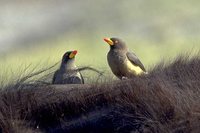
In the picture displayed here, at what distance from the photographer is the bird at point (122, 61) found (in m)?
19.5

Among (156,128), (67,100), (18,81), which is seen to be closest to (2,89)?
(18,81)

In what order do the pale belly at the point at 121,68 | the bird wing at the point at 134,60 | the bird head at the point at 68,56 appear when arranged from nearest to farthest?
the pale belly at the point at 121,68, the bird wing at the point at 134,60, the bird head at the point at 68,56

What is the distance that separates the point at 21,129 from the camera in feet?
53.6

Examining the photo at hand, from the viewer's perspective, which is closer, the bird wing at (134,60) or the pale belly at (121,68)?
the pale belly at (121,68)

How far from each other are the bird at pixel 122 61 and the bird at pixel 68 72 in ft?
2.87

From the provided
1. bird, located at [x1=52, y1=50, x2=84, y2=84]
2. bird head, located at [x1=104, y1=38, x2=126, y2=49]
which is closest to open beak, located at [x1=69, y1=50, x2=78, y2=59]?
bird, located at [x1=52, y1=50, x2=84, y2=84]

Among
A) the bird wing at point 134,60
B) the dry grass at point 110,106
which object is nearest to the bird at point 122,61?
the bird wing at point 134,60

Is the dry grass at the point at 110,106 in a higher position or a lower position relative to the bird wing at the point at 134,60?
lower

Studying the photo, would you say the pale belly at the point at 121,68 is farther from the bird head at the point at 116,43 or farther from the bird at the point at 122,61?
the bird head at the point at 116,43

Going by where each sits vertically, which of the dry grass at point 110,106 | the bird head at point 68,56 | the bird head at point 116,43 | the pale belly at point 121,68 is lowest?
the dry grass at point 110,106

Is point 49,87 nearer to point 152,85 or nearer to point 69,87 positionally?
point 69,87

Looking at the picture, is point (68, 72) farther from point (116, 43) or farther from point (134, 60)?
point (134, 60)

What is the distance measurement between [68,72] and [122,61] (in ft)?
4.65

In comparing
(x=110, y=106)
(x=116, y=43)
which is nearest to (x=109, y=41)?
(x=116, y=43)
